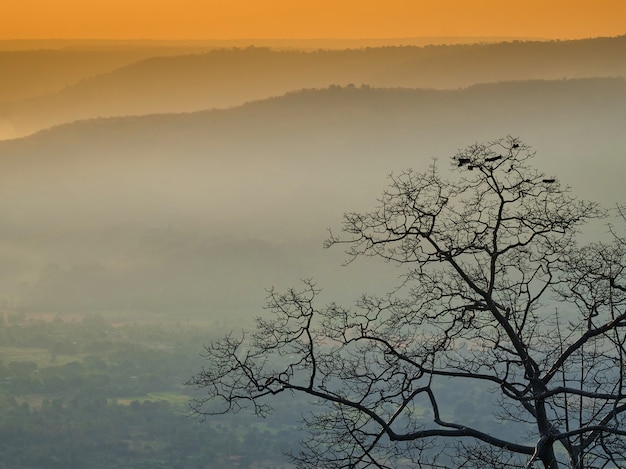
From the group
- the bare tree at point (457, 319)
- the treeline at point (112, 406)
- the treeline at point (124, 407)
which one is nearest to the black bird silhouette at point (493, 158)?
the bare tree at point (457, 319)

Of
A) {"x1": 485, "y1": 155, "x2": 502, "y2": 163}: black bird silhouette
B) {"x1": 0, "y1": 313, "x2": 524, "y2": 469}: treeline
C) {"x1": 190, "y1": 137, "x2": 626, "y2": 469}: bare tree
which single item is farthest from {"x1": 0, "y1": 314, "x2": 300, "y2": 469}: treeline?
{"x1": 485, "y1": 155, "x2": 502, "y2": 163}: black bird silhouette

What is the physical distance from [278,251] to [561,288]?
174 metres

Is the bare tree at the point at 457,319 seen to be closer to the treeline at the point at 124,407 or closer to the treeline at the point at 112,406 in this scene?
the treeline at the point at 124,407

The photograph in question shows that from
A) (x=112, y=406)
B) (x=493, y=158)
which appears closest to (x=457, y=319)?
(x=493, y=158)

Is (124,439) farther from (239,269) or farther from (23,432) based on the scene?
(239,269)

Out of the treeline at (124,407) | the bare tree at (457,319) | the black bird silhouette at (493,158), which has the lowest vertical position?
the bare tree at (457,319)

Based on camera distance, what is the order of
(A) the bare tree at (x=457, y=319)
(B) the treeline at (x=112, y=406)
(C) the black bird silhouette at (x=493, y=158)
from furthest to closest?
(B) the treeline at (x=112, y=406), (C) the black bird silhouette at (x=493, y=158), (A) the bare tree at (x=457, y=319)

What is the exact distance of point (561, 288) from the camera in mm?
12500

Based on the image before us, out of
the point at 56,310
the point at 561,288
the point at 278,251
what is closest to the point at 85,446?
the point at 561,288

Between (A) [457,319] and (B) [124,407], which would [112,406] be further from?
(A) [457,319]

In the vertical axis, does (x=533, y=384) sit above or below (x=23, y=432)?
below

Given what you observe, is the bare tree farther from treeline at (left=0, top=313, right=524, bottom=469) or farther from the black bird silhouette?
treeline at (left=0, top=313, right=524, bottom=469)

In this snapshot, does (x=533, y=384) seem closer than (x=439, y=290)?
Yes

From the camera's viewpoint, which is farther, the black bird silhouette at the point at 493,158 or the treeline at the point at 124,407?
the treeline at the point at 124,407
